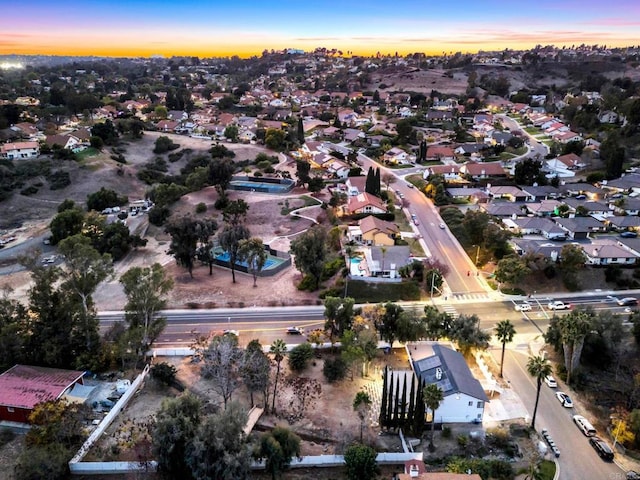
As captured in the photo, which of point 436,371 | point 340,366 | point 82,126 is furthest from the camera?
point 82,126

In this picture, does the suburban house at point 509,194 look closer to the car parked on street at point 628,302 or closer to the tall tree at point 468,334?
the car parked on street at point 628,302

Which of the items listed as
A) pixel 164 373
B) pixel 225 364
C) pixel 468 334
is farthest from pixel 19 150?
pixel 468 334

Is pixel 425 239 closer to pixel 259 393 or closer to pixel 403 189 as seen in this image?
pixel 403 189

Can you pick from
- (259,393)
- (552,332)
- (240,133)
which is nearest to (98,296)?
(259,393)

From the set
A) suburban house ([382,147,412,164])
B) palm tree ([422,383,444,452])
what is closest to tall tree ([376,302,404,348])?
palm tree ([422,383,444,452])

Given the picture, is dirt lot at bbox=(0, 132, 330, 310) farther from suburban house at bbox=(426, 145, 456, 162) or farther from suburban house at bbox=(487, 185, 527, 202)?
suburban house at bbox=(426, 145, 456, 162)
